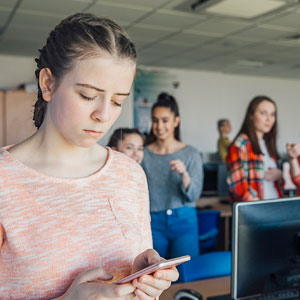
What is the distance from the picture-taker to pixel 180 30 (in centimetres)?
475

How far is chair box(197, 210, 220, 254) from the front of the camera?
3523mm

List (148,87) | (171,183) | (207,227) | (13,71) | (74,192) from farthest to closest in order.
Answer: (148,87) → (13,71) → (207,227) → (171,183) → (74,192)

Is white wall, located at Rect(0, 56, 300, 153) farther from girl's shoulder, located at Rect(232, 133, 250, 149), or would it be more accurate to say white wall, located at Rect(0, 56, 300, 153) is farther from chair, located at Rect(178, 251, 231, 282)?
chair, located at Rect(178, 251, 231, 282)

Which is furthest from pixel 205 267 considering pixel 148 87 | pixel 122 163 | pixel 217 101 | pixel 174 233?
pixel 217 101

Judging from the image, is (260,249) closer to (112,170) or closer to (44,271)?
(112,170)

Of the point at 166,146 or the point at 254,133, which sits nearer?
the point at 166,146

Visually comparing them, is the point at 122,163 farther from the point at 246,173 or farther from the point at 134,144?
the point at 246,173

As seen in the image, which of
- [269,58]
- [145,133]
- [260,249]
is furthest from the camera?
[269,58]

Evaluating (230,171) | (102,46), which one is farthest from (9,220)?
(230,171)

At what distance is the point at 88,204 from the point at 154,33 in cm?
431

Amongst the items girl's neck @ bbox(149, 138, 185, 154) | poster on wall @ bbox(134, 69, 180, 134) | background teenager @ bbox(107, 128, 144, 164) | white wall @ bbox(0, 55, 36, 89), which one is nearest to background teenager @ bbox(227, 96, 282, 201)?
girl's neck @ bbox(149, 138, 185, 154)

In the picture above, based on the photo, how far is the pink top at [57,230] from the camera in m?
0.76

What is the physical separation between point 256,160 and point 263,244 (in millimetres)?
1373

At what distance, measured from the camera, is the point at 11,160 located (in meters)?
0.81
